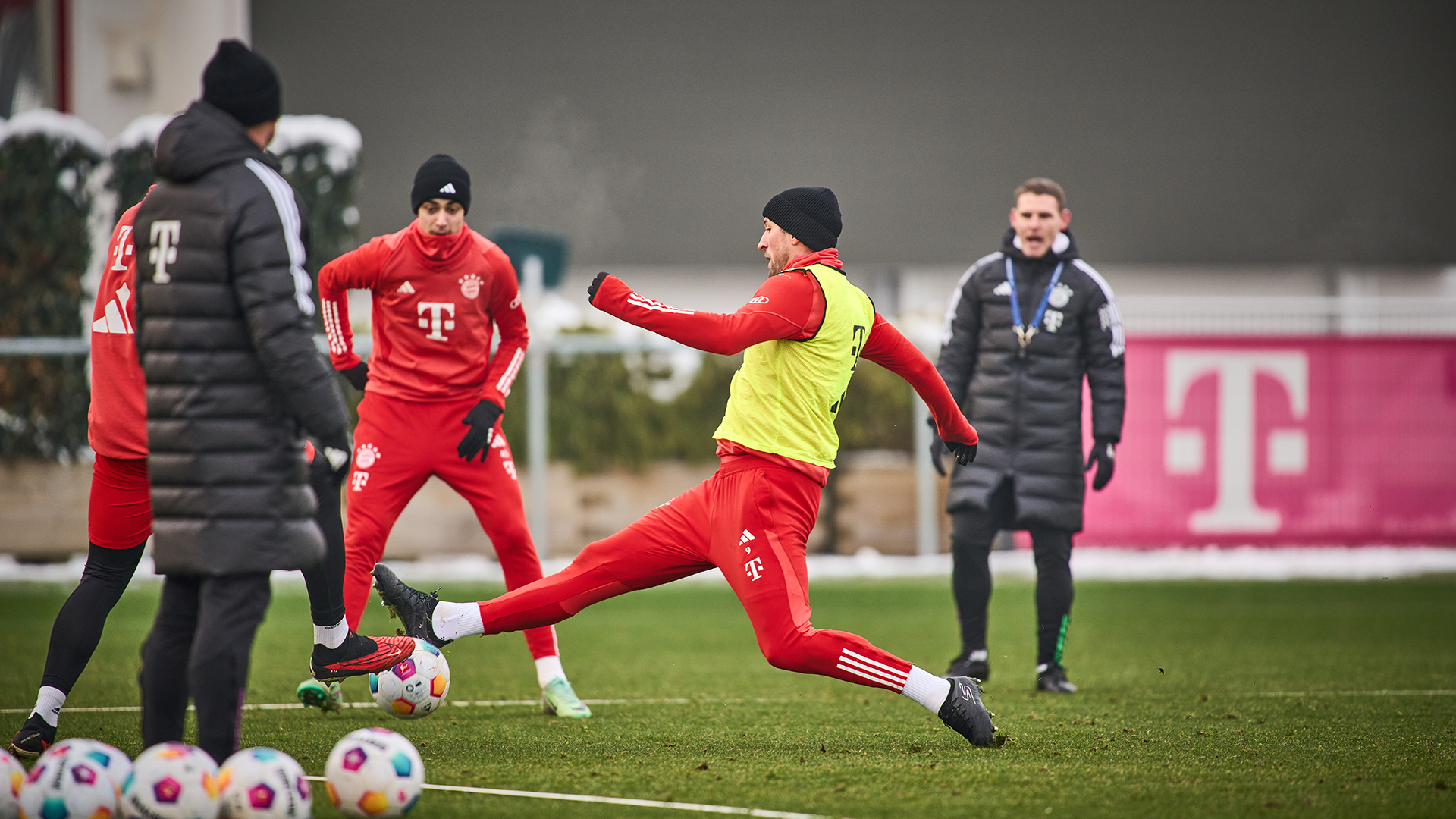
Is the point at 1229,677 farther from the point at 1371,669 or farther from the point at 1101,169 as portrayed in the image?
the point at 1101,169

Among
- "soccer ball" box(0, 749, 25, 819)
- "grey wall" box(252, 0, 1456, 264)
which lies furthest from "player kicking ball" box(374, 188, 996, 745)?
"grey wall" box(252, 0, 1456, 264)

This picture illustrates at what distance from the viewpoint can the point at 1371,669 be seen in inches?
295

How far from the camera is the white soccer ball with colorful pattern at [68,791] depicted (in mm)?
3668

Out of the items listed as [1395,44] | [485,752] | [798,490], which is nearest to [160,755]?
[485,752]

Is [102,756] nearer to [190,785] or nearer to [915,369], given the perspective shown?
[190,785]

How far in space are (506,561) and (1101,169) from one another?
16514 mm

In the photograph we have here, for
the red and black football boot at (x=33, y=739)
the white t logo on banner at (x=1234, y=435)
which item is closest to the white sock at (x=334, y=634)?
the red and black football boot at (x=33, y=739)

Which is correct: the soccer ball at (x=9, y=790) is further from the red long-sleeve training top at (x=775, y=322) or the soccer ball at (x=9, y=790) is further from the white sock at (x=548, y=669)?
the white sock at (x=548, y=669)

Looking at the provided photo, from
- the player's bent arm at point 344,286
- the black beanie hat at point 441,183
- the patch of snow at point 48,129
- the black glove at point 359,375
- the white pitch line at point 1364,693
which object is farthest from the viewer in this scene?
the patch of snow at point 48,129

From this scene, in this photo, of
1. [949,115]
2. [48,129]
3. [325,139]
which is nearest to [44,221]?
[48,129]

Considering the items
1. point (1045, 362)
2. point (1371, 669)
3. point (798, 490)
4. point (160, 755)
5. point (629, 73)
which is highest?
point (629, 73)

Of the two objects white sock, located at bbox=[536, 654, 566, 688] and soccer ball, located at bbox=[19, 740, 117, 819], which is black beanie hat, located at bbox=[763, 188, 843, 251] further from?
soccer ball, located at bbox=[19, 740, 117, 819]

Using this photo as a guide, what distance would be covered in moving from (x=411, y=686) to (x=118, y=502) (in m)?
1.23

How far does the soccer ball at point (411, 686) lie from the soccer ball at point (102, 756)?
156cm
